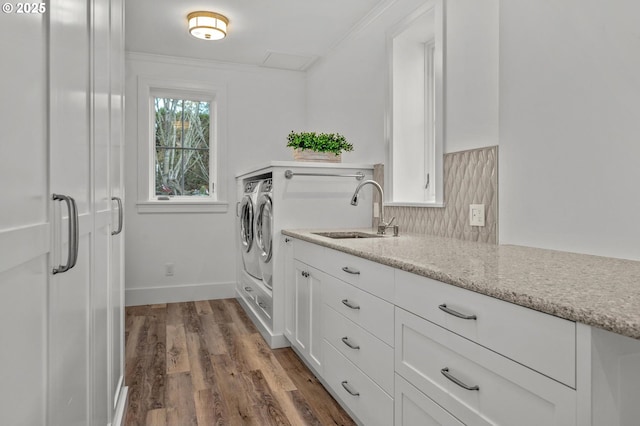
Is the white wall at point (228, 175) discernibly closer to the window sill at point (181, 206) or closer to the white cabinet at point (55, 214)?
the window sill at point (181, 206)

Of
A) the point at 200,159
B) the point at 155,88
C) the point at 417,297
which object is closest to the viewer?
the point at 417,297

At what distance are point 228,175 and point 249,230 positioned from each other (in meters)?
0.99

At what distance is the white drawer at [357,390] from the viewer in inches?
61.4

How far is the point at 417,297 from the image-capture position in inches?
53.0

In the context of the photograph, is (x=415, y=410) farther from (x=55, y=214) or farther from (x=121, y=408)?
(x=121, y=408)

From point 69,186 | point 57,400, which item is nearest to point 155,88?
point 69,186

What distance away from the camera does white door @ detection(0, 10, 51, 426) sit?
24.3 inches

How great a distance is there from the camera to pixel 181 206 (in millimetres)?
4129

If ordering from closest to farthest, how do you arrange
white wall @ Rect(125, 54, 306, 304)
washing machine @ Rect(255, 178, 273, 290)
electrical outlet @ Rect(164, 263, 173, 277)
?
1. washing machine @ Rect(255, 178, 273, 290)
2. white wall @ Rect(125, 54, 306, 304)
3. electrical outlet @ Rect(164, 263, 173, 277)

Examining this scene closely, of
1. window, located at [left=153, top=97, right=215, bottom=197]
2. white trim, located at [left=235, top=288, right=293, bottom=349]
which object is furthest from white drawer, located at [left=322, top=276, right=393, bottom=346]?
window, located at [left=153, top=97, right=215, bottom=197]

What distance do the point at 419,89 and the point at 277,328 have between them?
6.19 ft

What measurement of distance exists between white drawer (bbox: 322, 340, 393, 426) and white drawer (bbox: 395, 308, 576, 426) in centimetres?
21

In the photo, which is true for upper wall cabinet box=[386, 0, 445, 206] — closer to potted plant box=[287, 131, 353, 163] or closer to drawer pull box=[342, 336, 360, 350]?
potted plant box=[287, 131, 353, 163]

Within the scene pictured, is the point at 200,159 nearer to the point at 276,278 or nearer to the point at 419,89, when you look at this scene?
the point at 276,278
